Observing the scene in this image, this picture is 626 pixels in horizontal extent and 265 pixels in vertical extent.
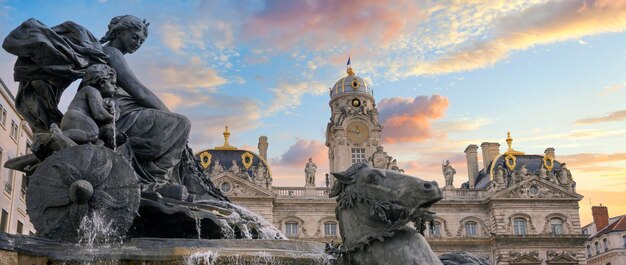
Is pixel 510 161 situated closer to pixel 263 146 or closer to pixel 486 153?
pixel 486 153

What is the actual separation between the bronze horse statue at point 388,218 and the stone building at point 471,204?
39.8m

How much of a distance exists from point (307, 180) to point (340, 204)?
42709mm

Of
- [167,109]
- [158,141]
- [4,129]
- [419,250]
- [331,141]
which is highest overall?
[331,141]

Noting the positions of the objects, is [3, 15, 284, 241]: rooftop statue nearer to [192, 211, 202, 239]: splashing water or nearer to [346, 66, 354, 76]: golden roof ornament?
[192, 211, 202, 239]: splashing water

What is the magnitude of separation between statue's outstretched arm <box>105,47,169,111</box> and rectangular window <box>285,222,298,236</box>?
39.1 meters

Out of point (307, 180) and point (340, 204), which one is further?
point (307, 180)

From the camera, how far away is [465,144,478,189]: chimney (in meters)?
56.2

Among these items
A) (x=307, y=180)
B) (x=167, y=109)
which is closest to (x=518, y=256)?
(x=307, y=180)

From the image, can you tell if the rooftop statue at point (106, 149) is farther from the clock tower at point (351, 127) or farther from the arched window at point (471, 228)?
the arched window at point (471, 228)

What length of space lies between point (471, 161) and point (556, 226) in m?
10.9

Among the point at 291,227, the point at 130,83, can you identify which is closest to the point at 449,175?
the point at 291,227

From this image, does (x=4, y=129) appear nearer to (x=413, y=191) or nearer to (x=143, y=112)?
(x=143, y=112)

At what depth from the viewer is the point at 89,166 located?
17.2 ft

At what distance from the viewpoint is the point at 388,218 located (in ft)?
15.1
